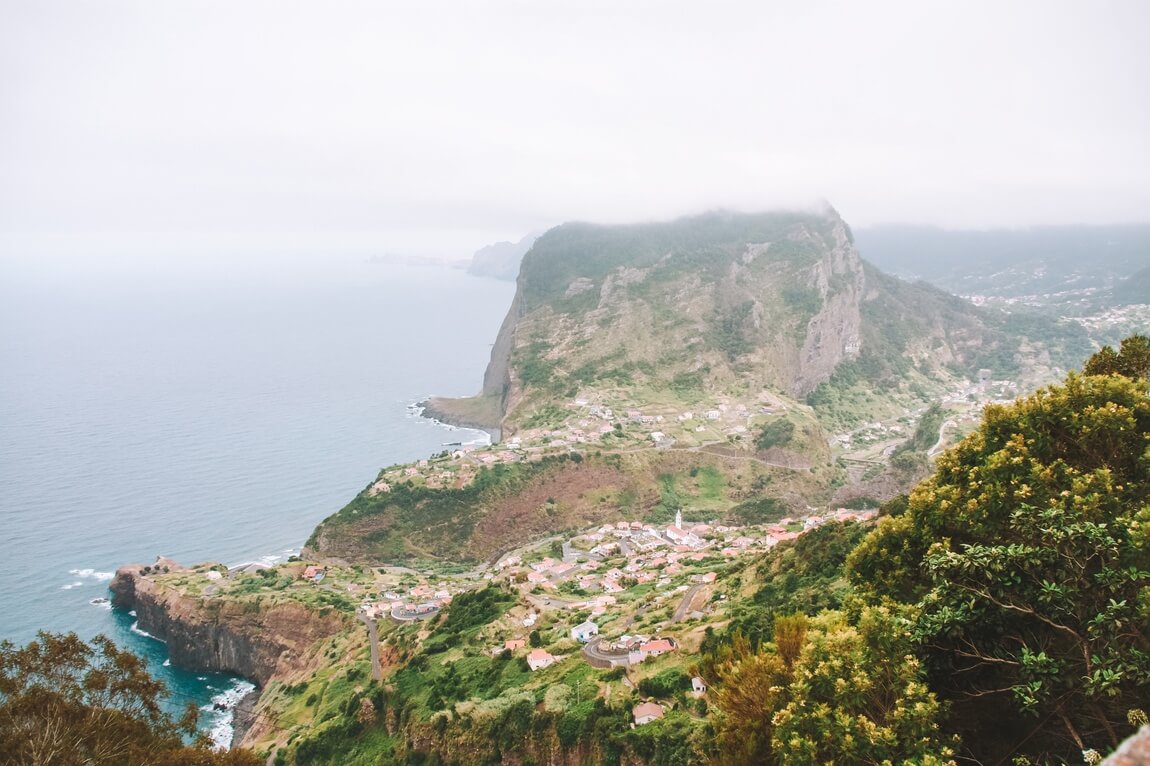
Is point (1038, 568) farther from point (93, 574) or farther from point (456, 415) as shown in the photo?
point (456, 415)

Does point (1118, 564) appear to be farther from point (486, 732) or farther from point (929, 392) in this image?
point (929, 392)

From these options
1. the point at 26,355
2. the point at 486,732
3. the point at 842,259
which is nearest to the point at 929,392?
the point at 842,259

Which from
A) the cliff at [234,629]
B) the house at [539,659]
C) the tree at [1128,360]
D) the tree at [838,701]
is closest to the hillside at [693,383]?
the cliff at [234,629]

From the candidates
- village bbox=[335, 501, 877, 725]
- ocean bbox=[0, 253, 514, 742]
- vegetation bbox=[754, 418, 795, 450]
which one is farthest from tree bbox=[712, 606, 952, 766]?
vegetation bbox=[754, 418, 795, 450]

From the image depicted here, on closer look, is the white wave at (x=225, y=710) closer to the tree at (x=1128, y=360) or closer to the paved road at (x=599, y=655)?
the paved road at (x=599, y=655)

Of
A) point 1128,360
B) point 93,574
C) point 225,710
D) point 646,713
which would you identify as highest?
point 1128,360

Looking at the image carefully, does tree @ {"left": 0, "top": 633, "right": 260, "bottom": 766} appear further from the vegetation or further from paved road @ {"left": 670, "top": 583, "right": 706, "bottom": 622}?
the vegetation

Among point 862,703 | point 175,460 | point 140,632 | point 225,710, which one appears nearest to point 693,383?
point 225,710
